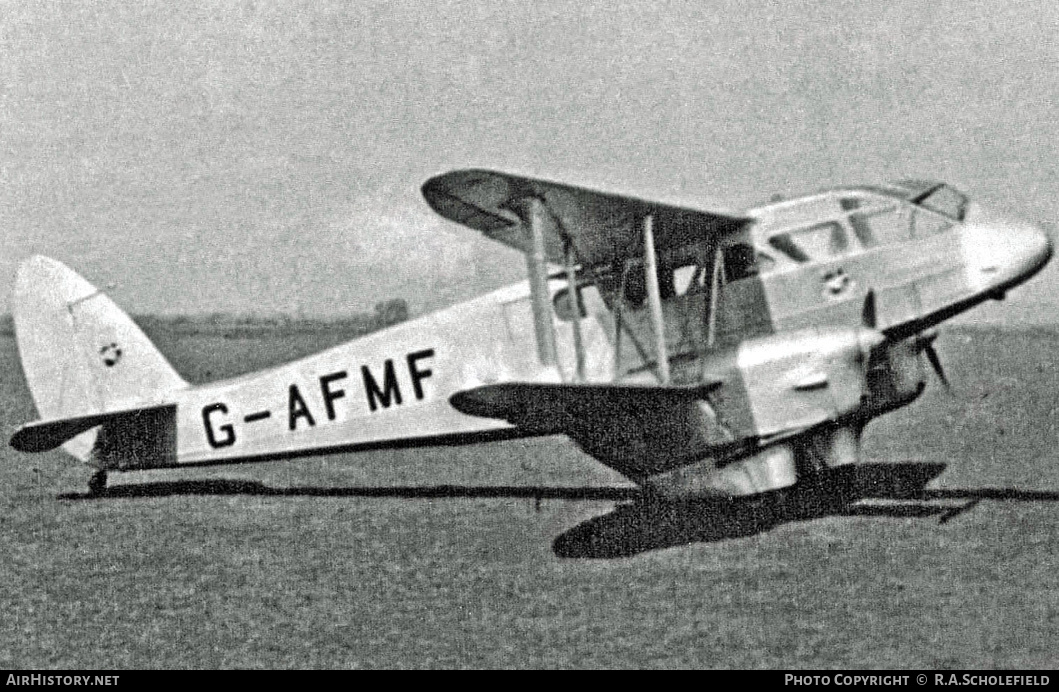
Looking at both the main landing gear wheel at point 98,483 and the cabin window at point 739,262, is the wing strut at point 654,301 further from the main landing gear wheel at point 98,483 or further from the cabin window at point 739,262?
the main landing gear wheel at point 98,483

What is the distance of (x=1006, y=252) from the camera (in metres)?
8.88

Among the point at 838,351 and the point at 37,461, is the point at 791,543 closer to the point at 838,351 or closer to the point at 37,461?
the point at 838,351

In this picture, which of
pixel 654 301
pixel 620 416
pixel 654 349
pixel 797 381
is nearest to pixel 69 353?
pixel 620 416

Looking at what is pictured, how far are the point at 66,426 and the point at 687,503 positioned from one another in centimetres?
618

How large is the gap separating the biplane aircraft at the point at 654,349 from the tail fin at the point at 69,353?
0.16 metres

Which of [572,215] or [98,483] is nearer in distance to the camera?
[572,215]

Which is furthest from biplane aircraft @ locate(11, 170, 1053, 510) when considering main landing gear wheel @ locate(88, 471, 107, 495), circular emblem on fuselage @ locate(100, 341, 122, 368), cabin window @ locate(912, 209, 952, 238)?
circular emblem on fuselage @ locate(100, 341, 122, 368)

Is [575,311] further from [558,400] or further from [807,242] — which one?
[807,242]

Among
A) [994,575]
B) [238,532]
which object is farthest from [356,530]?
[994,575]

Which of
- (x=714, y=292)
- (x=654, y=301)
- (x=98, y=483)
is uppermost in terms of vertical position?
(x=654, y=301)

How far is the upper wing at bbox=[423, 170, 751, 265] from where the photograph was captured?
8.19 m

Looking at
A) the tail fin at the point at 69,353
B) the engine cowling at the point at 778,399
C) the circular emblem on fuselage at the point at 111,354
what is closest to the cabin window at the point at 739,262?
the engine cowling at the point at 778,399

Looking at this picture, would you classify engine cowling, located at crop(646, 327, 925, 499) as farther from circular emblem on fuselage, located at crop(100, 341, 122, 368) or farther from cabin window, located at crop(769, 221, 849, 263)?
circular emblem on fuselage, located at crop(100, 341, 122, 368)

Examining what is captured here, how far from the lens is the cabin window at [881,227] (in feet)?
30.3
